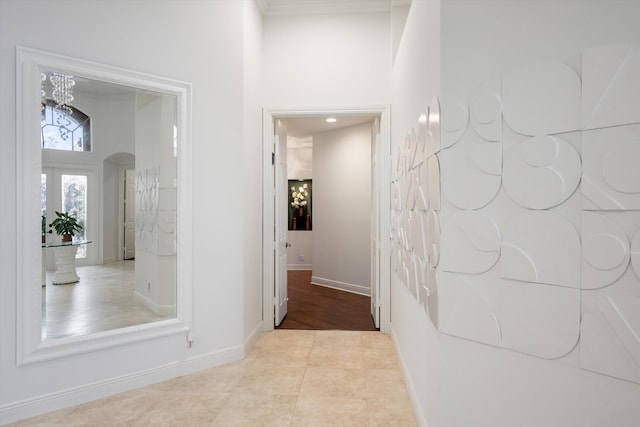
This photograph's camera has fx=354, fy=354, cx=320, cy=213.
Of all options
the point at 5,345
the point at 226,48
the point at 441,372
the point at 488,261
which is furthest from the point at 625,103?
the point at 5,345

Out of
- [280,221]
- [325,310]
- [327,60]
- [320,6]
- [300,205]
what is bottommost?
[325,310]

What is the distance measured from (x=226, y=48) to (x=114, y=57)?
881mm

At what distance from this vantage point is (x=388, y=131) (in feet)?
12.0

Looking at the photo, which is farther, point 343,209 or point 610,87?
point 343,209

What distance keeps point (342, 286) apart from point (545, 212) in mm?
4696

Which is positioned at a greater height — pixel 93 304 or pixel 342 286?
pixel 93 304

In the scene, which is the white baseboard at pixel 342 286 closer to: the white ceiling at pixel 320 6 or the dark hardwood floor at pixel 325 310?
the dark hardwood floor at pixel 325 310

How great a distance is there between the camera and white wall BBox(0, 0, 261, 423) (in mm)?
2119

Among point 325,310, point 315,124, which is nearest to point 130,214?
point 325,310

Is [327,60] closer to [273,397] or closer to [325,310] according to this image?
[325,310]

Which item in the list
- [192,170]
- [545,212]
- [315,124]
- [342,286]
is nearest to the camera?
[545,212]

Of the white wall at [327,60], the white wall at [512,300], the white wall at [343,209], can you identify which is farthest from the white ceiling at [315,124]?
the white wall at [512,300]

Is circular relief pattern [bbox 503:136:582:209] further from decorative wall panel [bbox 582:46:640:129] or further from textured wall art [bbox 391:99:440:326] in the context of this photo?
textured wall art [bbox 391:99:440:326]

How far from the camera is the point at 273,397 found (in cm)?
240
